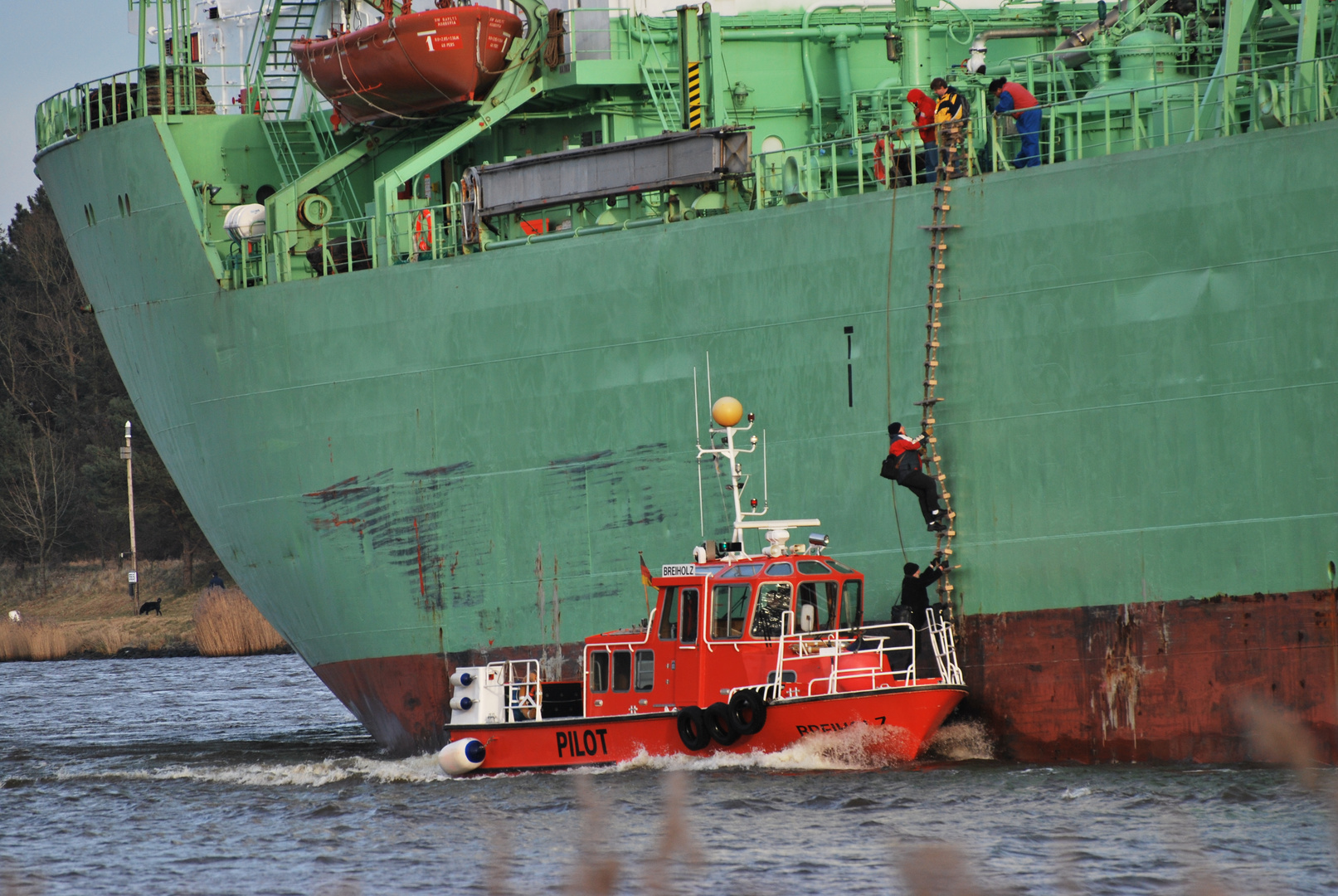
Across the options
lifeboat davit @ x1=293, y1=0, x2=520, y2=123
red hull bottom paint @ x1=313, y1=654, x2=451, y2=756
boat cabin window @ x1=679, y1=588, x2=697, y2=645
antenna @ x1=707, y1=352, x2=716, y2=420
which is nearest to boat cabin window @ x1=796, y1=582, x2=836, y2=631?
boat cabin window @ x1=679, y1=588, x2=697, y2=645

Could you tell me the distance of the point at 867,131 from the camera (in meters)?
18.5

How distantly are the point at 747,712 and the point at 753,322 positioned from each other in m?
4.01

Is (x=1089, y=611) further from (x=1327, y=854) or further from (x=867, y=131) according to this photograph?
(x=867, y=131)

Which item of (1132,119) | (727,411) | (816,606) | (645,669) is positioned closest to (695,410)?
(727,411)

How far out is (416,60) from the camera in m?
18.8

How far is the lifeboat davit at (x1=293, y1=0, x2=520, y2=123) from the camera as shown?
18781 mm

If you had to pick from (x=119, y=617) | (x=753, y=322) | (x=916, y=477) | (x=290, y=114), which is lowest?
(x=119, y=617)

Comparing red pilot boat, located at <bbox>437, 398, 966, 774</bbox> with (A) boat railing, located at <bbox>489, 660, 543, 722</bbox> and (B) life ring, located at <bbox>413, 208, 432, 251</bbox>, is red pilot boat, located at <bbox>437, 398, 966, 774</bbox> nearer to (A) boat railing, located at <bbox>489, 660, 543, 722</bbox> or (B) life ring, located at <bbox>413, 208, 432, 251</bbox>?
(A) boat railing, located at <bbox>489, 660, 543, 722</bbox>

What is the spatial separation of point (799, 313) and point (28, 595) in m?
50.1

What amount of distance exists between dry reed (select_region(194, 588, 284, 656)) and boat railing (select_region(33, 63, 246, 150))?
2504 cm

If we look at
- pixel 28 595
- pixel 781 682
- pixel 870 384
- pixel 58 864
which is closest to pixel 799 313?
A: pixel 870 384

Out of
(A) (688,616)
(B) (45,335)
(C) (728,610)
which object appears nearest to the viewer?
(C) (728,610)

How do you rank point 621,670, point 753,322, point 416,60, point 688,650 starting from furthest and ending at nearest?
point 416,60 → point 753,322 → point 621,670 → point 688,650

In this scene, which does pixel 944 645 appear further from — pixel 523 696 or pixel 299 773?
pixel 299 773
